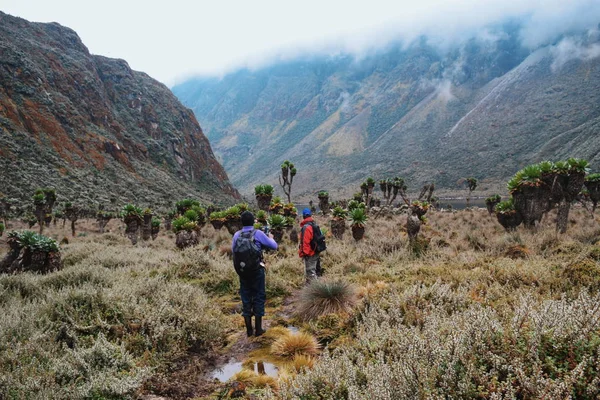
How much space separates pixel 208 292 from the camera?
8.99 meters

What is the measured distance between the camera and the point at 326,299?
6457 millimetres

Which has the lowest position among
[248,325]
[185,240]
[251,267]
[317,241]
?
[185,240]

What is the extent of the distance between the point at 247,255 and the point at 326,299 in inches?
73.4

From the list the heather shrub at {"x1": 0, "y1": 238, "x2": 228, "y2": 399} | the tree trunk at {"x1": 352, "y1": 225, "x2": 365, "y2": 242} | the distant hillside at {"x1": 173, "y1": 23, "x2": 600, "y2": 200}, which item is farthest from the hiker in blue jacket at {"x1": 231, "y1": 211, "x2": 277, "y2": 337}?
the distant hillside at {"x1": 173, "y1": 23, "x2": 600, "y2": 200}

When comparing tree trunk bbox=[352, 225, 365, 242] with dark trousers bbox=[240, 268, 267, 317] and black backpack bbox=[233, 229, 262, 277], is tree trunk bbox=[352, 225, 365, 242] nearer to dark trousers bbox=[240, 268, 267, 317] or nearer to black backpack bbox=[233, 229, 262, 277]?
dark trousers bbox=[240, 268, 267, 317]

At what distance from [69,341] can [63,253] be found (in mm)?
9712

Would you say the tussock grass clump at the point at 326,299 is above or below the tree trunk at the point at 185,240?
above

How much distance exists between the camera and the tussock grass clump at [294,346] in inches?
193

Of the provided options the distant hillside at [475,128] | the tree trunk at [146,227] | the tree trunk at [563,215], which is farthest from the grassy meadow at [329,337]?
the distant hillside at [475,128]

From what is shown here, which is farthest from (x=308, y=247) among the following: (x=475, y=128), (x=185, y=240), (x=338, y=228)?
(x=475, y=128)

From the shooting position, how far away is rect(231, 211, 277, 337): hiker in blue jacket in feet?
18.6

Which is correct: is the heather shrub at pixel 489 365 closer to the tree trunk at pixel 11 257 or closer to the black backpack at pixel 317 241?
the black backpack at pixel 317 241

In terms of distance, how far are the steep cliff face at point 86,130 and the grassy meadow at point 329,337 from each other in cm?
4798

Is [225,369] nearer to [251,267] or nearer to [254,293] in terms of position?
[254,293]
